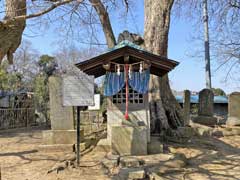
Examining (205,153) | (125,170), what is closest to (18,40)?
(125,170)

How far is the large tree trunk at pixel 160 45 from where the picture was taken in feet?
35.6

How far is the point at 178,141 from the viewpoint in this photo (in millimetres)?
9648

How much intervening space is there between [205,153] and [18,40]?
20.4 ft

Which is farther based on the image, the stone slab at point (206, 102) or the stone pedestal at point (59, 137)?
the stone slab at point (206, 102)

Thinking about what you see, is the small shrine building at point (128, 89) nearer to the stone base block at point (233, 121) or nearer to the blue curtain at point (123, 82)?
the blue curtain at point (123, 82)

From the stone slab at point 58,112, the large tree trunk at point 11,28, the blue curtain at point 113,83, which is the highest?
the large tree trunk at point 11,28

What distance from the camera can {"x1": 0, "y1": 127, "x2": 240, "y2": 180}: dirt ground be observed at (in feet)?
20.2

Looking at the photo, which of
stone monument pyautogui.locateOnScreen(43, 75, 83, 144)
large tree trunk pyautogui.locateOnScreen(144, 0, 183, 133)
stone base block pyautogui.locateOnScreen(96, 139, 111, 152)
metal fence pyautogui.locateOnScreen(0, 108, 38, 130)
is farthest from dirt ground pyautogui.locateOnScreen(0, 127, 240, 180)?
metal fence pyautogui.locateOnScreen(0, 108, 38, 130)

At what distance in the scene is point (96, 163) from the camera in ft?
23.1

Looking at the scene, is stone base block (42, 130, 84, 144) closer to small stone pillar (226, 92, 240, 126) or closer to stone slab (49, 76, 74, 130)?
stone slab (49, 76, 74, 130)

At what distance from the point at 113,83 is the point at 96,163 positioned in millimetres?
2415

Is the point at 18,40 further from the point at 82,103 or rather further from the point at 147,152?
the point at 147,152

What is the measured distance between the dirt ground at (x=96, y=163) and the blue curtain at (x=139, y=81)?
6.74 ft

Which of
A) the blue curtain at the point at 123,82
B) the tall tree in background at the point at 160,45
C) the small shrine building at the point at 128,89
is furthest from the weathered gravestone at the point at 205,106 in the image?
the blue curtain at the point at 123,82
